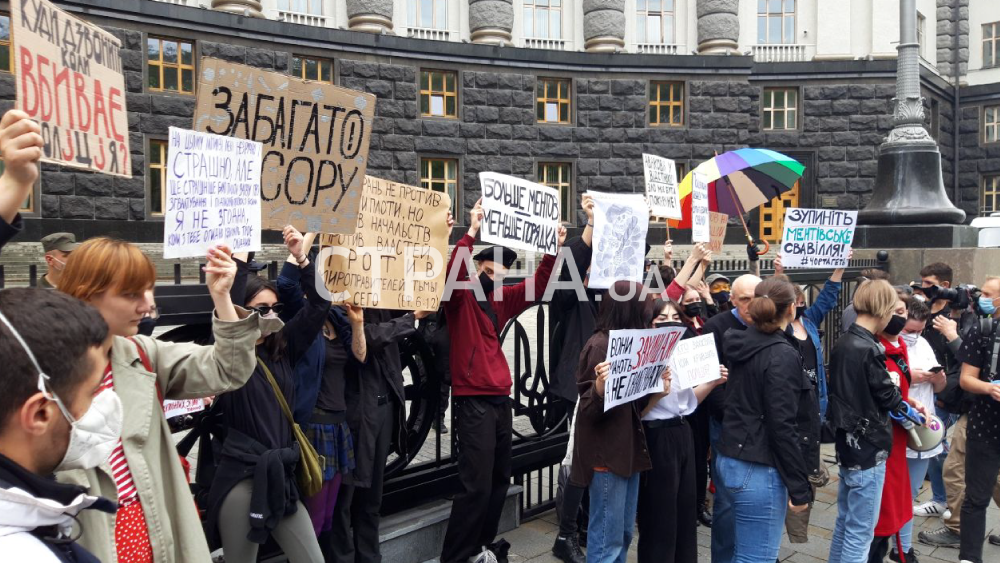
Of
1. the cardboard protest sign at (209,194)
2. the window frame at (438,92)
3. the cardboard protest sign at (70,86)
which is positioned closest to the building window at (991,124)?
the window frame at (438,92)

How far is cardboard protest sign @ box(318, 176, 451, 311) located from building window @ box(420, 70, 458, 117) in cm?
1610

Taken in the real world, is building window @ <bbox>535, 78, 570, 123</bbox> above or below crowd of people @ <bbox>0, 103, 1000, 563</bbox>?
above

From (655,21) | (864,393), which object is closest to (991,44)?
(655,21)

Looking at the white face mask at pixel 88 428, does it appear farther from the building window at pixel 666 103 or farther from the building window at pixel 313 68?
the building window at pixel 666 103

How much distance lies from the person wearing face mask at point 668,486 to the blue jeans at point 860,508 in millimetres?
862

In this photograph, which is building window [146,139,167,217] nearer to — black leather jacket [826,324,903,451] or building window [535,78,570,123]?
building window [535,78,570,123]

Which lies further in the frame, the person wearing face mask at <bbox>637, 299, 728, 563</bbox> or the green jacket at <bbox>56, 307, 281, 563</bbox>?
the person wearing face mask at <bbox>637, 299, 728, 563</bbox>

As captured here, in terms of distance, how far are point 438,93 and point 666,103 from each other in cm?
643

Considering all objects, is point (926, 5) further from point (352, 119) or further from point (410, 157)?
point (352, 119)

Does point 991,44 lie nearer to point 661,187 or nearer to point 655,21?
point 655,21

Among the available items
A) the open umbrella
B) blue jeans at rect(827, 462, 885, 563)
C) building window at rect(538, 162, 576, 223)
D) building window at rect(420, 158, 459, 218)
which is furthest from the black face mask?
building window at rect(538, 162, 576, 223)

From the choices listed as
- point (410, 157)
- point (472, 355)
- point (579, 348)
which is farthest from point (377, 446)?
point (410, 157)

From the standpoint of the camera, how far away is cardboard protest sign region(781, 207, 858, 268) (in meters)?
7.11

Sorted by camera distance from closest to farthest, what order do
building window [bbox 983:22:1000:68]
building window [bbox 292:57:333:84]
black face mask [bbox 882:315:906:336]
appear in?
black face mask [bbox 882:315:906:336] < building window [bbox 292:57:333:84] < building window [bbox 983:22:1000:68]
